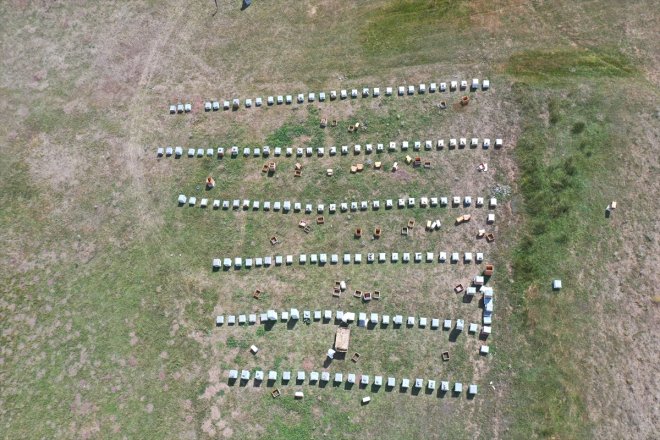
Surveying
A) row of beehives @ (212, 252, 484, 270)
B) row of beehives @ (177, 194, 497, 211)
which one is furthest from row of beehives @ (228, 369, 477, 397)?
row of beehives @ (177, 194, 497, 211)

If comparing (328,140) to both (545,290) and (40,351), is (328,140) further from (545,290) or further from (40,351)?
(40,351)

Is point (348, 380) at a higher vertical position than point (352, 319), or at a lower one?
lower

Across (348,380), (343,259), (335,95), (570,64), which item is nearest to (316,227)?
(343,259)

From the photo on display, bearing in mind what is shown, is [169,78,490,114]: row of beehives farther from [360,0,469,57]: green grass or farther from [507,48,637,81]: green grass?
[360,0,469,57]: green grass

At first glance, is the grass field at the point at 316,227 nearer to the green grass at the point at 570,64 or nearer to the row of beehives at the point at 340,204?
the green grass at the point at 570,64

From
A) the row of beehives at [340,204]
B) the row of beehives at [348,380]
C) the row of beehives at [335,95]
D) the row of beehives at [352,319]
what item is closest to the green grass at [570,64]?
the row of beehives at [335,95]

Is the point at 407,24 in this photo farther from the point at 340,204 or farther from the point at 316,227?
the point at 316,227

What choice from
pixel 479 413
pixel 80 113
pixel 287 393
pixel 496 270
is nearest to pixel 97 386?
pixel 287 393
